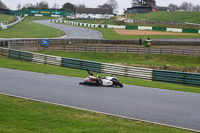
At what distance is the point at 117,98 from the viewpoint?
47.9 feet

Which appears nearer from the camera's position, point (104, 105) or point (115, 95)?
point (104, 105)

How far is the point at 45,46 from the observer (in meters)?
36.9

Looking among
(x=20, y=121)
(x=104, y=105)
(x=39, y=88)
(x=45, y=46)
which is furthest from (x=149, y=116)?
(x=45, y=46)

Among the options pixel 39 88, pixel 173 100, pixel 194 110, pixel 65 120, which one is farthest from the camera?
pixel 39 88

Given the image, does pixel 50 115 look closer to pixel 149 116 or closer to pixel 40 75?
pixel 149 116

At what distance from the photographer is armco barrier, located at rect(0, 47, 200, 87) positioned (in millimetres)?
21422

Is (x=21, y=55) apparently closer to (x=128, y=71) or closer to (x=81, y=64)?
(x=81, y=64)

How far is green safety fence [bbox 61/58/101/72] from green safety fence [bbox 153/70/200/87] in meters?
4.63

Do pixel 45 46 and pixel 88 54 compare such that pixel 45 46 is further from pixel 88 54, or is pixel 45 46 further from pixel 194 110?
pixel 194 110

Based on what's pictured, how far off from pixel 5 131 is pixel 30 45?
98.2 ft

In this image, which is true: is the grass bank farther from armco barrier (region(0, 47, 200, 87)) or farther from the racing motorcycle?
the racing motorcycle

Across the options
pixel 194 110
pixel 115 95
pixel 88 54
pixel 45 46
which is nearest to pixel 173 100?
pixel 194 110

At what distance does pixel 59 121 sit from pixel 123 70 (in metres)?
13.2

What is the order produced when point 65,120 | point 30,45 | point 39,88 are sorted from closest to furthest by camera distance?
point 65,120 → point 39,88 → point 30,45
